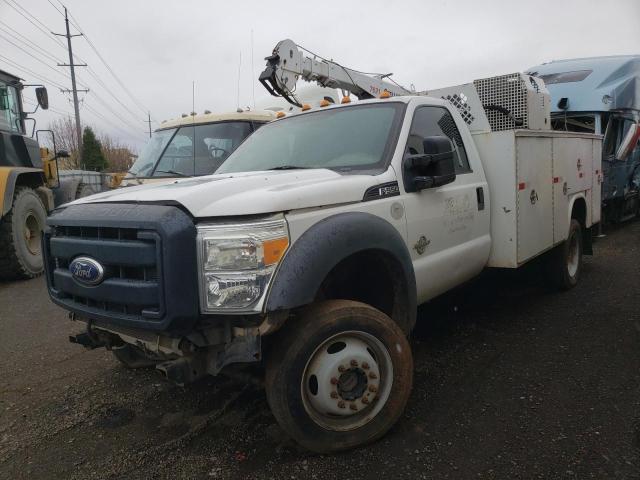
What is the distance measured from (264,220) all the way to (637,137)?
11.1 metres

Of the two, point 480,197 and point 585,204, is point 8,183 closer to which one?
point 480,197

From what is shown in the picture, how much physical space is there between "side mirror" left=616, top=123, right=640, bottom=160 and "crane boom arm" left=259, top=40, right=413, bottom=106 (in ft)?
20.0

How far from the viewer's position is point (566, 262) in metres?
5.58

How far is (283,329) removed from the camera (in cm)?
262

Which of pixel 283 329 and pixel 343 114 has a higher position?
pixel 343 114

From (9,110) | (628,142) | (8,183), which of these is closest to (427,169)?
(8,183)

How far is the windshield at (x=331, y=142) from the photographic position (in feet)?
11.2

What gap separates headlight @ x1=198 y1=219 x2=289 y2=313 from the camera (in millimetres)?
2363

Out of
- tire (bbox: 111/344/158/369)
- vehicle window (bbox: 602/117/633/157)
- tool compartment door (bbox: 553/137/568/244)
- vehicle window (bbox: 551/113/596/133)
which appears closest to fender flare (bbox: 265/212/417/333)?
tire (bbox: 111/344/158/369)

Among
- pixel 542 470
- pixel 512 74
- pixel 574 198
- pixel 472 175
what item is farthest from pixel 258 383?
pixel 574 198

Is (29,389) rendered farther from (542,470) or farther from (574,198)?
(574,198)

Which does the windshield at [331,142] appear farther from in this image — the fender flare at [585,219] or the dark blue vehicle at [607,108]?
the dark blue vehicle at [607,108]

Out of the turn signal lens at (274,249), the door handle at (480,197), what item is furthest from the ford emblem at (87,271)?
the door handle at (480,197)

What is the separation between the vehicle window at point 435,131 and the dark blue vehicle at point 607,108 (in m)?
6.81
